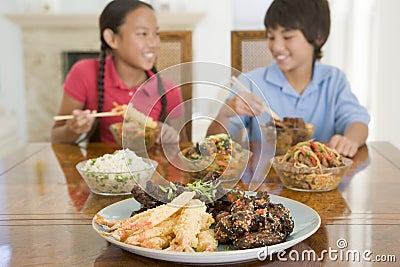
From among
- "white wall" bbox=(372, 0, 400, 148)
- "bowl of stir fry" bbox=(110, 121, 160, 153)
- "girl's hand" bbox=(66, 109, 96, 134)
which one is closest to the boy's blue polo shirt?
"girl's hand" bbox=(66, 109, 96, 134)

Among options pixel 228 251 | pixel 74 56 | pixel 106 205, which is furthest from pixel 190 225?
pixel 74 56

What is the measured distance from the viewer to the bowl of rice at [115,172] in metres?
1.33

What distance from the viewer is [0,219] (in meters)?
1.19

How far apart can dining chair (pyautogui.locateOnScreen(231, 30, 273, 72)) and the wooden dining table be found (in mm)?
779

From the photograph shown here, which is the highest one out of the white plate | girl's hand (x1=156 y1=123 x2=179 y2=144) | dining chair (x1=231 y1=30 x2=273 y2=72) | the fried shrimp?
dining chair (x1=231 y1=30 x2=273 y2=72)

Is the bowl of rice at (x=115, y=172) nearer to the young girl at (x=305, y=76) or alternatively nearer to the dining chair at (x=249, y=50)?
the young girl at (x=305, y=76)

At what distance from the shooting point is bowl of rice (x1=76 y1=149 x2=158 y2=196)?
133cm

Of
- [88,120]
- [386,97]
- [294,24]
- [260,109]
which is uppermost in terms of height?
[294,24]

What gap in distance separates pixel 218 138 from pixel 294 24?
42.2 inches

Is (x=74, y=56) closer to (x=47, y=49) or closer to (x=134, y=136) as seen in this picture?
(x=47, y=49)

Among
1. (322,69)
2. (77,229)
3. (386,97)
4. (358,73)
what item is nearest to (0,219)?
(77,229)

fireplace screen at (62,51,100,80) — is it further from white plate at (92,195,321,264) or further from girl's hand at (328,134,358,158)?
white plate at (92,195,321,264)

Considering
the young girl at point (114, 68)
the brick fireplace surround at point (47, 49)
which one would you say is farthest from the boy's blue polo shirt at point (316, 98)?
the brick fireplace surround at point (47, 49)

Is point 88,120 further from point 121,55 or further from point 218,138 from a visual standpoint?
point 218,138
